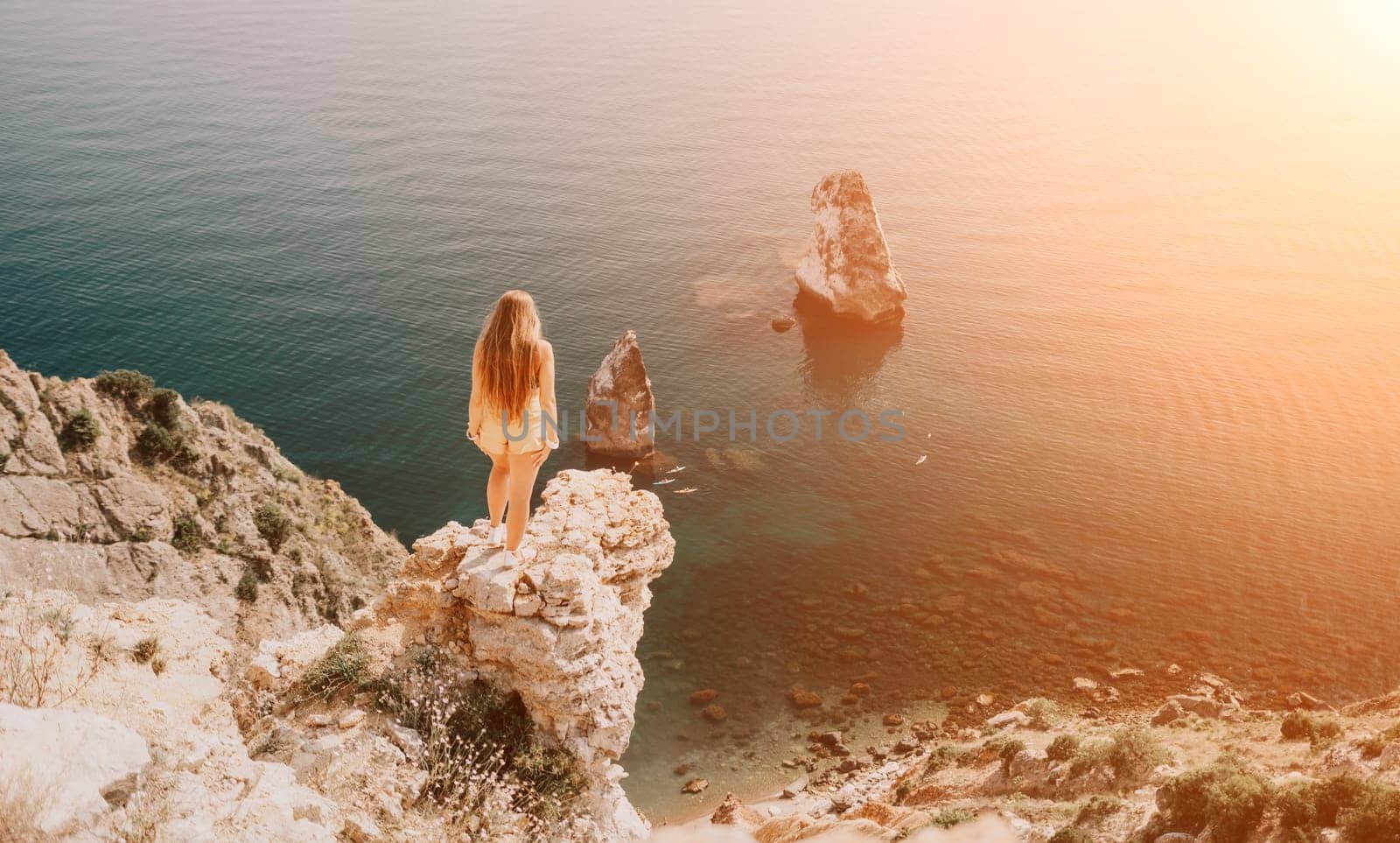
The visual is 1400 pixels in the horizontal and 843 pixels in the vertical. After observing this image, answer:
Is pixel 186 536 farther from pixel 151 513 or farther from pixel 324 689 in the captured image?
pixel 324 689

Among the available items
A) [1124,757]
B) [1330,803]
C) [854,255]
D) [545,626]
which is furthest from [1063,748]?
[854,255]

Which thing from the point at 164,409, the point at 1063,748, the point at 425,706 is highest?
the point at 164,409

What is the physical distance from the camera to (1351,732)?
78.5ft

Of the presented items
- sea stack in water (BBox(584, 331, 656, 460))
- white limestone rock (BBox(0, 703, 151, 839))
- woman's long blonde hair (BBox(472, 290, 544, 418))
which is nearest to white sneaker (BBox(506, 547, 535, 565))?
woman's long blonde hair (BBox(472, 290, 544, 418))

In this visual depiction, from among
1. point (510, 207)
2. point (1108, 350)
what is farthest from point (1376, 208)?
point (510, 207)

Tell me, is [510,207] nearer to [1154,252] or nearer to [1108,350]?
[1108,350]

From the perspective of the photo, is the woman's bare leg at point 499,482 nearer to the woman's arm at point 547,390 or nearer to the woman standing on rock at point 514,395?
the woman standing on rock at point 514,395

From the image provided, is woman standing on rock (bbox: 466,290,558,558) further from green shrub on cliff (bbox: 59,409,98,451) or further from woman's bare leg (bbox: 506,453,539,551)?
green shrub on cliff (bbox: 59,409,98,451)

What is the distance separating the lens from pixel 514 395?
10484 mm

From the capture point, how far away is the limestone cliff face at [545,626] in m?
12.3

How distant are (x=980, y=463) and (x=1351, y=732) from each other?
29582 mm

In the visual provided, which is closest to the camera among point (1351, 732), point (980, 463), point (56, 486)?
point (1351, 732)

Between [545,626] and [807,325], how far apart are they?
60.6 m

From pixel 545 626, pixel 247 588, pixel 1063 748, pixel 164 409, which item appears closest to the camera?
pixel 545 626
